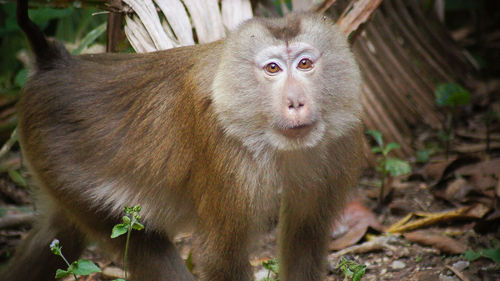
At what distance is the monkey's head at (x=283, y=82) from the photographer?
3000 millimetres

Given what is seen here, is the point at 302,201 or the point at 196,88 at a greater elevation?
the point at 196,88

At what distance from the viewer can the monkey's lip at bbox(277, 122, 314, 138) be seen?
2.94 metres

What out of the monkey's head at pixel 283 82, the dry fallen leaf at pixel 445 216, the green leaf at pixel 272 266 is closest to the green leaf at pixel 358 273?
the green leaf at pixel 272 266

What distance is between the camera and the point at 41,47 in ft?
12.1

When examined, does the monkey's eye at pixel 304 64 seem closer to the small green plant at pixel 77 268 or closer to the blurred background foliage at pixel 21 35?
the small green plant at pixel 77 268

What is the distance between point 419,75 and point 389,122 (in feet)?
2.58

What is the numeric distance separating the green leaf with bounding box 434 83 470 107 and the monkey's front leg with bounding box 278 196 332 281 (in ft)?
7.76

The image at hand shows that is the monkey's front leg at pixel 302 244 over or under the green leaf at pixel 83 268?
under

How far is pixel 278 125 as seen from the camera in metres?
2.97

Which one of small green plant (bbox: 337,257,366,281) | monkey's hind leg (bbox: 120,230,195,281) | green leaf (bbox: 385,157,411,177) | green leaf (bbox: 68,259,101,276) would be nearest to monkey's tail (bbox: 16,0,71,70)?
monkey's hind leg (bbox: 120,230,195,281)

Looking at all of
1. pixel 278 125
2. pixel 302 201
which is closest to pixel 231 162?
pixel 278 125

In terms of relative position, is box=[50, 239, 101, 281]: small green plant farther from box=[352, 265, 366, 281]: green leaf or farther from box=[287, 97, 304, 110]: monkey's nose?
box=[352, 265, 366, 281]: green leaf

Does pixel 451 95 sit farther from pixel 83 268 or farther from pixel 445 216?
pixel 83 268

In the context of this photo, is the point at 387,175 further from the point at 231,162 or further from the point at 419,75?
the point at 231,162
